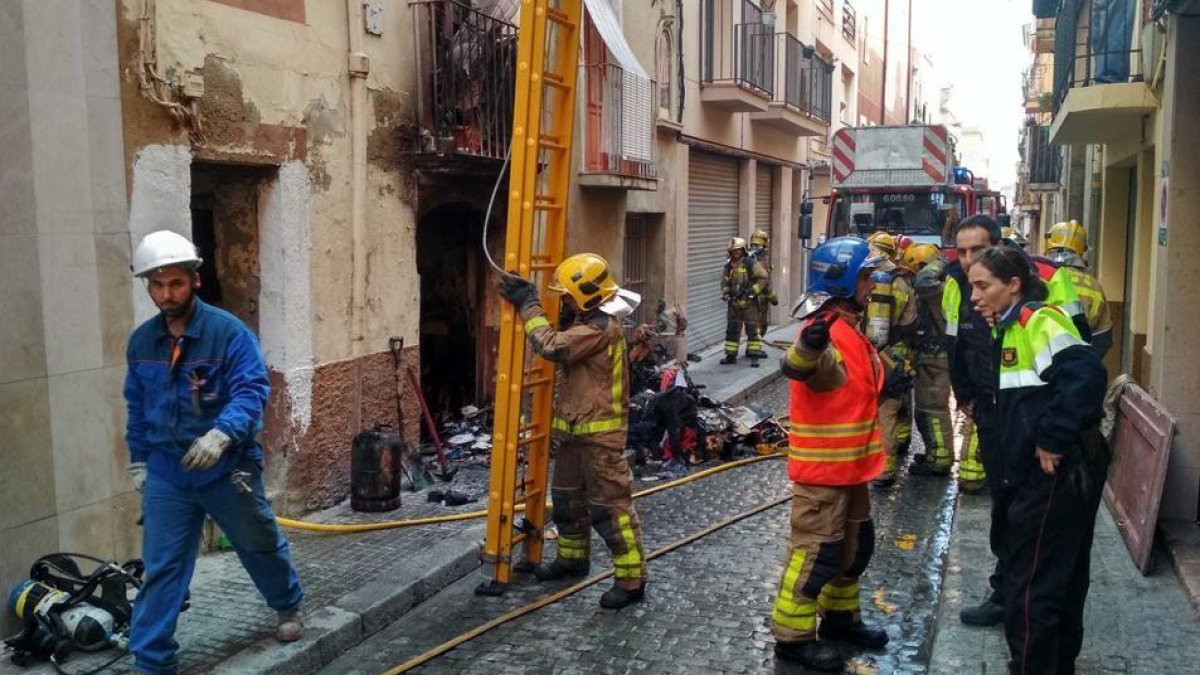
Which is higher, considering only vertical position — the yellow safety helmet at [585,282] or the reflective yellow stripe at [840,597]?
the yellow safety helmet at [585,282]

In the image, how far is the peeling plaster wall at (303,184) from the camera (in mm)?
5492

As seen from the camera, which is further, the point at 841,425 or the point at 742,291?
the point at 742,291

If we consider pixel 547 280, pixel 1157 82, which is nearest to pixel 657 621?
pixel 547 280

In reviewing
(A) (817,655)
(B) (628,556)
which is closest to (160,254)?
(B) (628,556)

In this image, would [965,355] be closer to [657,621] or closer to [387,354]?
[657,621]

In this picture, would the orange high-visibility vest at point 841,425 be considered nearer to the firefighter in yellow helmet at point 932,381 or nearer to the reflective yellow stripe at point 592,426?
the reflective yellow stripe at point 592,426

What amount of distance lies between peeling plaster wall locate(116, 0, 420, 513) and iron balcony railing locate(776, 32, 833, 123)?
11.4 m

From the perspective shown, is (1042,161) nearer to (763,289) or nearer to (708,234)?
(708,234)

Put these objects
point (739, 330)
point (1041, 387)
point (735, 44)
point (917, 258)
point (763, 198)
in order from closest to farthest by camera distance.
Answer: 1. point (1041, 387)
2. point (917, 258)
3. point (739, 330)
4. point (735, 44)
5. point (763, 198)

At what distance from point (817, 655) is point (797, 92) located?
612 inches

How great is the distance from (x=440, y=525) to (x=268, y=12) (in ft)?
11.0

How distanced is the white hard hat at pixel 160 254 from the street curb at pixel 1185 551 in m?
4.77

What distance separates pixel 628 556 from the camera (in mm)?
5258

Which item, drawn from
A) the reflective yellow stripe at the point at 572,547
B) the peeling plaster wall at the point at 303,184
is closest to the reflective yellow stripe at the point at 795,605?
the reflective yellow stripe at the point at 572,547
